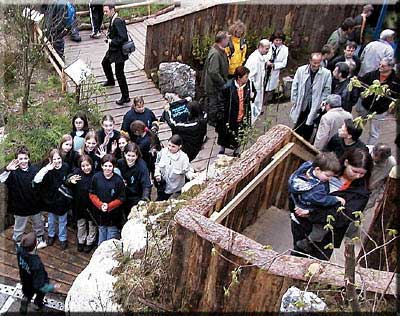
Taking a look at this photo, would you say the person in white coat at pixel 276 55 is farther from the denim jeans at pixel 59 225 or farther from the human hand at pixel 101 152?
the denim jeans at pixel 59 225

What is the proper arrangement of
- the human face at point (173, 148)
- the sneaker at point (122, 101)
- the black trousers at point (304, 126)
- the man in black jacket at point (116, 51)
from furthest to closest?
the sneaker at point (122, 101)
the man in black jacket at point (116, 51)
the black trousers at point (304, 126)
the human face at point (173, 148)

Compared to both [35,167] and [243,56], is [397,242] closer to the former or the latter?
[35,167]

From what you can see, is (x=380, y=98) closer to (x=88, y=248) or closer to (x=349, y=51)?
(x=349, y=51)

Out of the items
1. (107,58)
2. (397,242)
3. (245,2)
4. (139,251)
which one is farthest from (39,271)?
(245,2)

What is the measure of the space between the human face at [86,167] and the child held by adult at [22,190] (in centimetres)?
54

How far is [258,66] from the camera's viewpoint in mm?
8617

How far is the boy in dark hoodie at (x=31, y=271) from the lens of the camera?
5797 millimetres

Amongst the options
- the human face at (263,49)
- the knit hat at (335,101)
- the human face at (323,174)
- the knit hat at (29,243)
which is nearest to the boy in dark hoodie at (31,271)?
the knit hat at (29,243)

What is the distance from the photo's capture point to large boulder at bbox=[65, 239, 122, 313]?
5074 millimetres

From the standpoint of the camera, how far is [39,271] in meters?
5.88

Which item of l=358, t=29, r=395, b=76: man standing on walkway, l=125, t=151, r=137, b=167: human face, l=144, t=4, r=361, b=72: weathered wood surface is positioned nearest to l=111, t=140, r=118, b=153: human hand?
l=125, t=151, r=137, b=167: human face

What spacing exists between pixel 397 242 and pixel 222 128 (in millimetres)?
3644

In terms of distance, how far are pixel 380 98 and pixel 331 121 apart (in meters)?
0.98

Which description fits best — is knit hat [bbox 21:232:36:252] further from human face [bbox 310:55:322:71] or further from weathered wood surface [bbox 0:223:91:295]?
human face [bbox 310:55:322:71]
